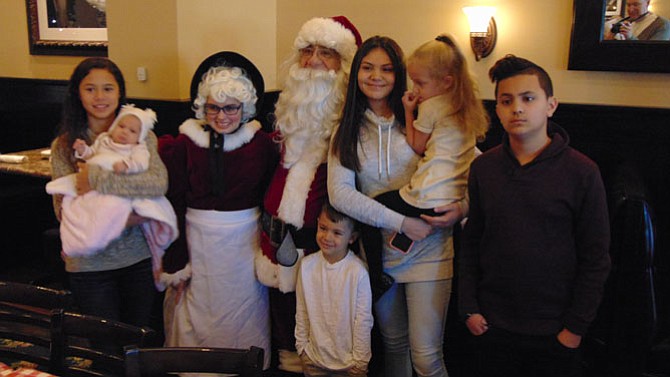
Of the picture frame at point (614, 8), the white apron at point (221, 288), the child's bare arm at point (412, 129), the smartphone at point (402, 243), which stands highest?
the picture frame at point (614, 8)

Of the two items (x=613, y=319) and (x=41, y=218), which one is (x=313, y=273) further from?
(x=41, y=218)

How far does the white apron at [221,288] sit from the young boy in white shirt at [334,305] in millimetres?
258

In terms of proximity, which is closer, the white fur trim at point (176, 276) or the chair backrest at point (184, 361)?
the chair backrest at point (184, 361)

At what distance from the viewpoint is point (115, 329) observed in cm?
147

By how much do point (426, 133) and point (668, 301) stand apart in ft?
4.13

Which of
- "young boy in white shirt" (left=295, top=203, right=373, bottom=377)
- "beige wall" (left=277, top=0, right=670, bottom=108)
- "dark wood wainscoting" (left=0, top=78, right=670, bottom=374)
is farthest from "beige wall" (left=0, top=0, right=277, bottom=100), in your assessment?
"young boy in white shirt" (left=295, top=203, right=373, bottom=377)

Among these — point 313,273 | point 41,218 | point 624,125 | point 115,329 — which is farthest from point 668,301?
point 41,218

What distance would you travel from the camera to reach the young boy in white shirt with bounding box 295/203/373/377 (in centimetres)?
204

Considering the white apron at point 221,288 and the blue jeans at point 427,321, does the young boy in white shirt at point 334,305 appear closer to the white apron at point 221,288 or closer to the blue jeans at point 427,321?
the blue jeans at point 427,321

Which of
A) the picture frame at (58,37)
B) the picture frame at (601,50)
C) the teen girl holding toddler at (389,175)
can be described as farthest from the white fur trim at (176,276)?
the picture frame at (58,37)

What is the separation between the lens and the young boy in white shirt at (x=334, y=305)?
2.04 metres

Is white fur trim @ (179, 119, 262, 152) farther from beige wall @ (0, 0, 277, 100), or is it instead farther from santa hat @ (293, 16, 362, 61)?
beige wall @ (0, 0, 277, 100)

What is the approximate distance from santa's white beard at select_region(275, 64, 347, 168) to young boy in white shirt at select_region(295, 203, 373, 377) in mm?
262

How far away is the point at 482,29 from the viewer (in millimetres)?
3230
